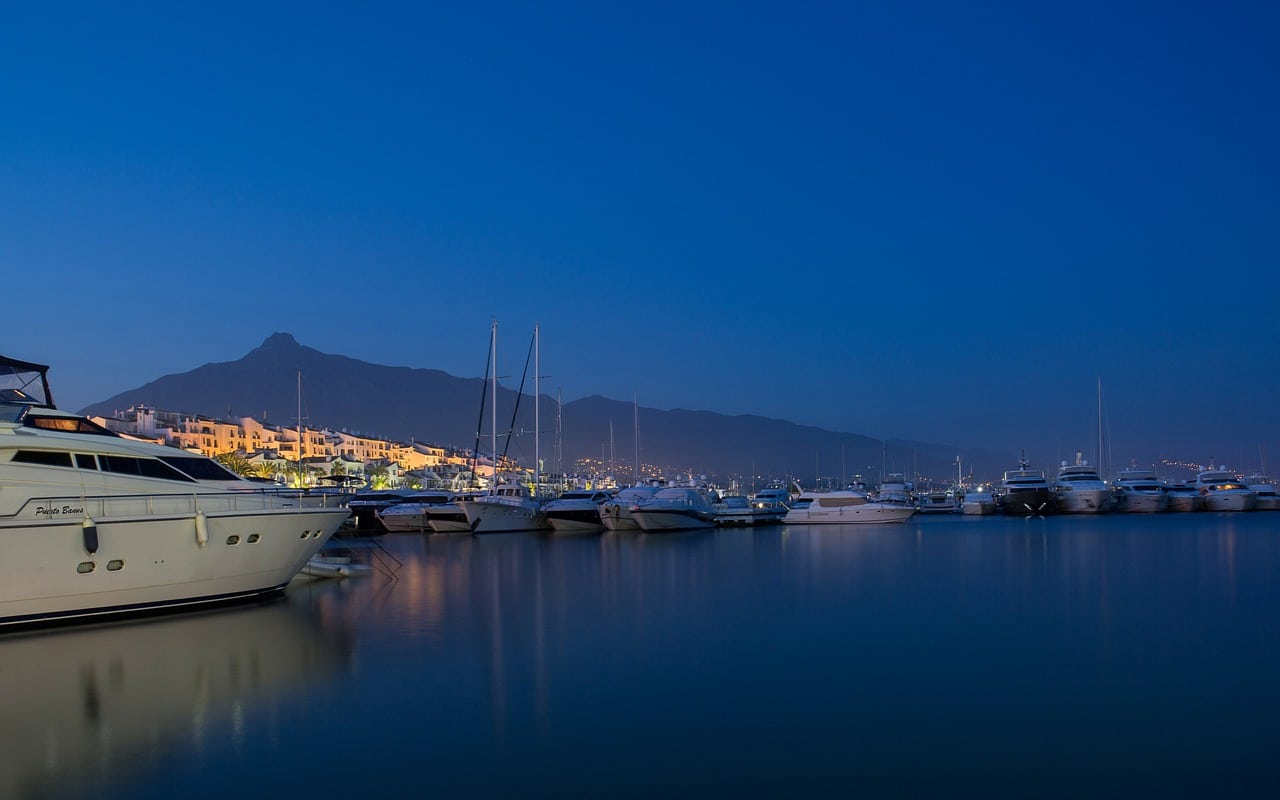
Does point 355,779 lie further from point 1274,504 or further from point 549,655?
point 1274,504

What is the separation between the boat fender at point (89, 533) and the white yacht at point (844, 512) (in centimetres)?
5350

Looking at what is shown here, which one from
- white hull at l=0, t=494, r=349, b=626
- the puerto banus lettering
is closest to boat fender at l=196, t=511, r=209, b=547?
white hull at l=0, t=494, r=349, b=626

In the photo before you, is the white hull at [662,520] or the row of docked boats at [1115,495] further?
the row of docked boats at [1115,495]

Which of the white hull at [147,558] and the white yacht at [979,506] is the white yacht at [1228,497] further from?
the white hull at [147,558]

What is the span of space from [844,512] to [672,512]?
1438cm

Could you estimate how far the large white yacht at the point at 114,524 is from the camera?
17.6m

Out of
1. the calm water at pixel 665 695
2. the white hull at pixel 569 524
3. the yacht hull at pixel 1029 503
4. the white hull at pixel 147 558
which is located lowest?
the yacht hull at pixel 1029 503

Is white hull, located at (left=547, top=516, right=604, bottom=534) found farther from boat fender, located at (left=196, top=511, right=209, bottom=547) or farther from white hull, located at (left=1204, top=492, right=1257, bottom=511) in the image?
white hull, located at (left=1204, top=492, right=1257, bottom=511)

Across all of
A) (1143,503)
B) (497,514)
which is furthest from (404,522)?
(1143,503)

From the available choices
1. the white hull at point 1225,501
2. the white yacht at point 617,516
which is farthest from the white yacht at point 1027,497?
the white yacht at point 617,516

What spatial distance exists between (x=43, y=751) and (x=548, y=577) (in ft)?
63.7

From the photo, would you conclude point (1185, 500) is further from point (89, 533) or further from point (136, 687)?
point (136, 687)

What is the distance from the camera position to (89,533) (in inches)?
692

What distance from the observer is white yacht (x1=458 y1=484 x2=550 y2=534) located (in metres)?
55.2
